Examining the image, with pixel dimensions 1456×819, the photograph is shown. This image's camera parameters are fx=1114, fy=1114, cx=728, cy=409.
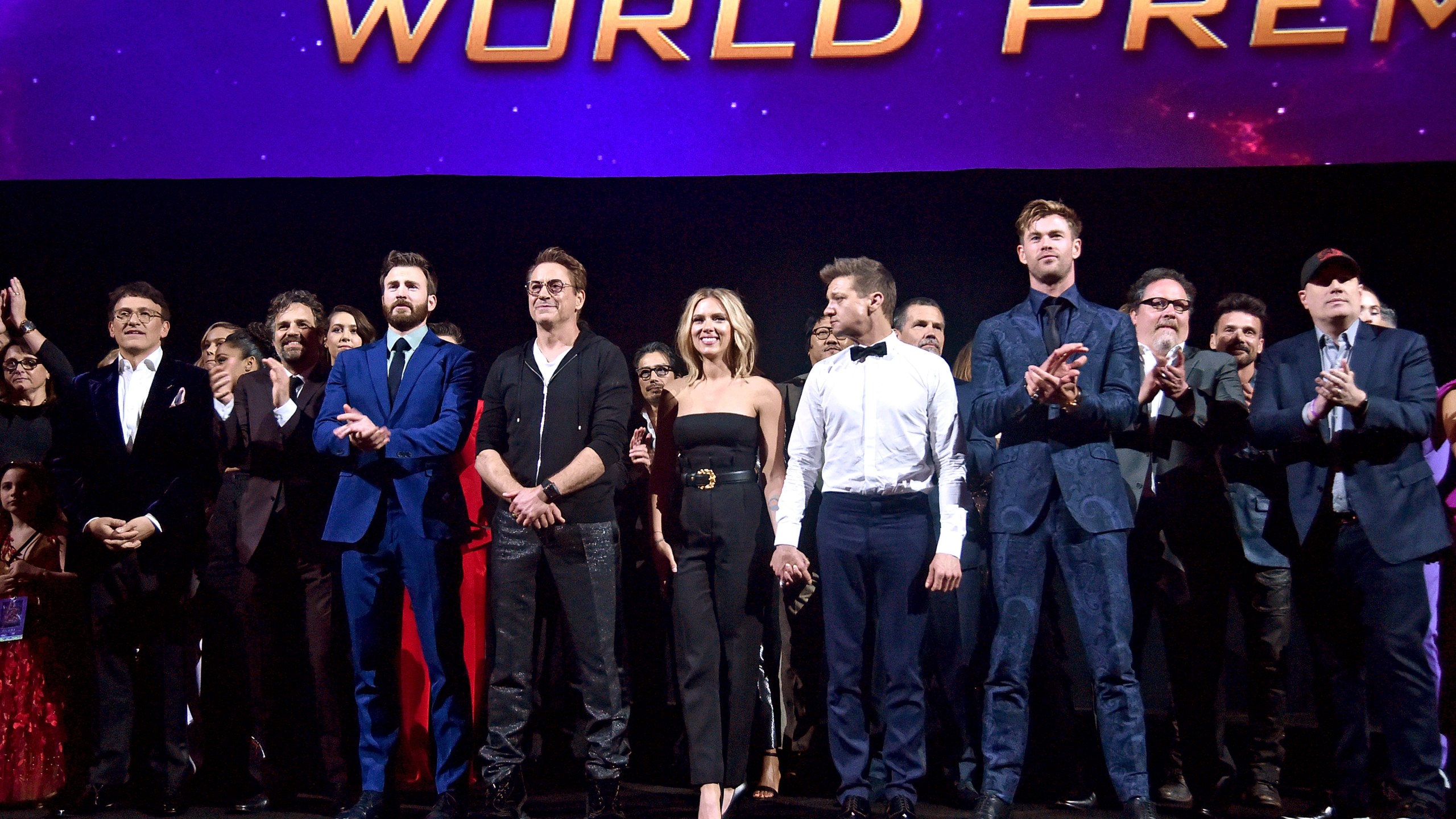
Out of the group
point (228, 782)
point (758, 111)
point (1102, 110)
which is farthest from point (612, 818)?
point (1102, 110)

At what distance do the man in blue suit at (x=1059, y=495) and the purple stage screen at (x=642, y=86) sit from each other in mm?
2380

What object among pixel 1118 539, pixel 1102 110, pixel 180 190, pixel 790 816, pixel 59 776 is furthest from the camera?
pixel 180 190

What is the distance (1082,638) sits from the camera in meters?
3.04

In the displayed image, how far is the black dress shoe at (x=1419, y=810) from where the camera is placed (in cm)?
311

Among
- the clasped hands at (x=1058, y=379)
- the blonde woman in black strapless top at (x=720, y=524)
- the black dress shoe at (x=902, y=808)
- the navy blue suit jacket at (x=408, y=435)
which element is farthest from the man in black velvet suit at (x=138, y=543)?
the clasped hands at (x=1058, y=379)

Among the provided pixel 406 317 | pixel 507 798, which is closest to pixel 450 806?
pixel 507 798

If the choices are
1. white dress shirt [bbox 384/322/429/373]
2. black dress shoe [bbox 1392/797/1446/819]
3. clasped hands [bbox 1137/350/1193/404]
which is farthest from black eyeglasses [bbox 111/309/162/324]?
black dress shoe [bbox 1392/797/1446/819]

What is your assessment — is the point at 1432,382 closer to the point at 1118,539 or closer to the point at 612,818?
the point at 1118,539

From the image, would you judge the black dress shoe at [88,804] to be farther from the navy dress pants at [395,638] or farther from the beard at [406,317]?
the beard at [406,317]

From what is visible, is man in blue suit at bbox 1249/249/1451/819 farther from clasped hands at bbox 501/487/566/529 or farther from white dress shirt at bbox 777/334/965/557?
clasped hands at bbox 501/487/566/529

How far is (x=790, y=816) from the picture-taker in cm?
358

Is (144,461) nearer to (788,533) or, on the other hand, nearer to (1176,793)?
(788,533)

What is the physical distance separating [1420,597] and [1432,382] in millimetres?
663

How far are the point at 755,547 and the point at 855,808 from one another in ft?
2.70
